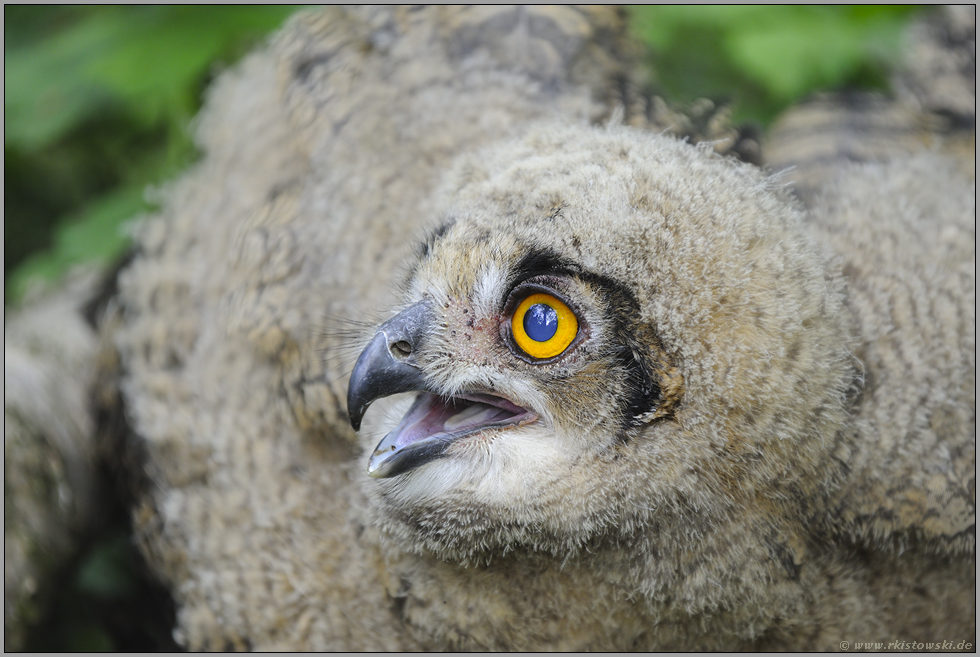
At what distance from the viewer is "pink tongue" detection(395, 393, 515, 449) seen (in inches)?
89.0

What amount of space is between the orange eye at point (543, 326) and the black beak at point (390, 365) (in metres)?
0.26

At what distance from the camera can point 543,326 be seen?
2.14 metres

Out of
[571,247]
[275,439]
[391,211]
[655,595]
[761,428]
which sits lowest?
[655,595]

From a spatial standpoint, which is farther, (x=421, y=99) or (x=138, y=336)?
(x=138, y=336)

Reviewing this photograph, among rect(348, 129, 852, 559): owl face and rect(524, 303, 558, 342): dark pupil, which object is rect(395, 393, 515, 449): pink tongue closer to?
rect(348, 129, 852, 559): owl face

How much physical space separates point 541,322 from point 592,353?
0.16 meters

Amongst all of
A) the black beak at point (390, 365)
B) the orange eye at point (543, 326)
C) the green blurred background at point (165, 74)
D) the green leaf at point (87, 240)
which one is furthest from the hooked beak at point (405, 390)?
the green leaf at point (87, 240)

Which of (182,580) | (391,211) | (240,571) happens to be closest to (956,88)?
(391,211)

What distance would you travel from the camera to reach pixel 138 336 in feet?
12.1

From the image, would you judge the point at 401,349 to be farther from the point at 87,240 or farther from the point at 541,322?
the point at 87,240

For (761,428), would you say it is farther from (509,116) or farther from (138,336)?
(138,336)

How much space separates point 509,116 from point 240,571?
78.9 inches

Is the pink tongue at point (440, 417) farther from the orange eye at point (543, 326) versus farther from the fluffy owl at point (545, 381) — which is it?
the orange eye at point (543, 326)

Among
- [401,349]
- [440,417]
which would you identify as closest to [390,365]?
[401,349]
